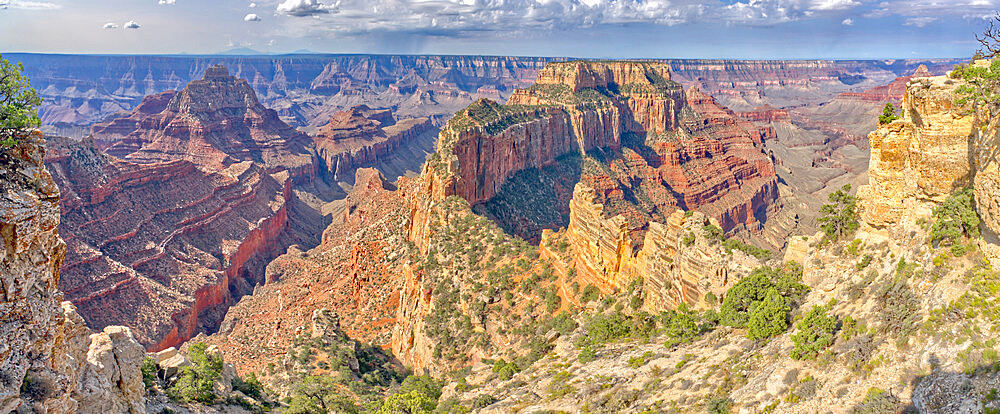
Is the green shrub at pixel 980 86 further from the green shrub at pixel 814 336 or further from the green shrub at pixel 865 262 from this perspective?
the green shrub at pixel 814 336

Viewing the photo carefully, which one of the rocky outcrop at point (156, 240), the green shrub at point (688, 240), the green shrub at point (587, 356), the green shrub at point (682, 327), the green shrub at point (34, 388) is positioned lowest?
the rocky outcrop at point (156, 240)

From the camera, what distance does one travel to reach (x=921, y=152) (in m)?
23.8

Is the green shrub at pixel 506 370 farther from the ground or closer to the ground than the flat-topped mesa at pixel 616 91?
closer to the ground

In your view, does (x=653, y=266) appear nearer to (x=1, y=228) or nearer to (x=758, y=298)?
(x=758, y=298)

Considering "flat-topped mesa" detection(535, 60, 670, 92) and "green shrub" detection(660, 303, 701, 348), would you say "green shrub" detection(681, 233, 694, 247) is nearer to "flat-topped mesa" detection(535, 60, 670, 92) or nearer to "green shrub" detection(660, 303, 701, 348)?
"green shrub" detection(660, 303, 701, 348)

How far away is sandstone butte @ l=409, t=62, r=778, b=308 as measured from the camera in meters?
42.1

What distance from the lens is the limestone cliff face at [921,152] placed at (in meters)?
22.5

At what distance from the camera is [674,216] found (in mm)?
38781

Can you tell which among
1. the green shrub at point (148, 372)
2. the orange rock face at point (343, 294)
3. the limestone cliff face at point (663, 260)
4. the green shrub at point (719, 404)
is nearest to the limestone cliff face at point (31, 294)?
the green shrub at point (148, 372)

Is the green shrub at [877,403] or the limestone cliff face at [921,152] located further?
the limestone cliff face at [921,152]

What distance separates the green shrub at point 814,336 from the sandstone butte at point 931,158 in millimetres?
5852

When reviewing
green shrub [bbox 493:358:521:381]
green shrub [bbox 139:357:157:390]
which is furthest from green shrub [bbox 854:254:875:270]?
green shrub [bbox 139:357:157:390]

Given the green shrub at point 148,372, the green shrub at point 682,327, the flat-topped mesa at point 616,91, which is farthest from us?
the flat-topped mesa at point 616,91

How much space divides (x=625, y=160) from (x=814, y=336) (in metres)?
121
